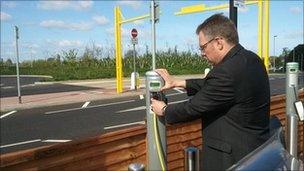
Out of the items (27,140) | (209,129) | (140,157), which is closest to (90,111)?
(27,140)

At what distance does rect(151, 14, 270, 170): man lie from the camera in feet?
9.31

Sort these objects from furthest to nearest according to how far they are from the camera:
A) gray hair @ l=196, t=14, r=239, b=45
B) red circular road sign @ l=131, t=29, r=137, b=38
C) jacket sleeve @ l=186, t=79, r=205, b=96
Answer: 1. red circular road sign @ l=131, t=29, r=137, b=38
2. jacket sleeve @ l=186, t=79, r=205, b=96
3. gray hair @ l=196, t=14, r=239, b=45

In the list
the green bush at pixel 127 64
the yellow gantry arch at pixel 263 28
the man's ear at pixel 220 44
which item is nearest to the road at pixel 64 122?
the yellow gantry arch at pixel 263 28

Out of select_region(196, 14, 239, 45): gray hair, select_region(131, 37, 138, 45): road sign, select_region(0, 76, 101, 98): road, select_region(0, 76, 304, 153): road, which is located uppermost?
select_region(131, 37, 138, 45): road sign

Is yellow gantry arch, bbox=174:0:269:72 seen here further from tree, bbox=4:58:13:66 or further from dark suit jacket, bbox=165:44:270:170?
tree, bbox=4:58:13:66

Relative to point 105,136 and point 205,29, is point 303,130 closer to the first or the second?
point 105,136

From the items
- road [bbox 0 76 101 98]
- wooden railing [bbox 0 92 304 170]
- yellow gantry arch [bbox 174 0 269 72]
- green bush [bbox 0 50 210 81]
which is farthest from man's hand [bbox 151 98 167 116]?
→ green bush [bbox 0 50 210 81]

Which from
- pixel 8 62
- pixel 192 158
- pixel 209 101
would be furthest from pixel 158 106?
pixel 8 62

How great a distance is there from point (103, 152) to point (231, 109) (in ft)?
Answer: 5.03

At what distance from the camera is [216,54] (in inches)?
118

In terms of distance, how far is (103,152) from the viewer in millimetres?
4059

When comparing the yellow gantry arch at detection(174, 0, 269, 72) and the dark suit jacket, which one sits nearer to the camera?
the dark suit jacket

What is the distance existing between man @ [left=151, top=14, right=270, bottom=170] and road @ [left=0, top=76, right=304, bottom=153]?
7.03 m

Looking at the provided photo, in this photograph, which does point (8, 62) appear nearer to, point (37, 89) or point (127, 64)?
point (127, 64)
